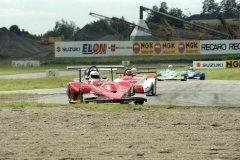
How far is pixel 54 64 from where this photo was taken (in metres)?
83.9

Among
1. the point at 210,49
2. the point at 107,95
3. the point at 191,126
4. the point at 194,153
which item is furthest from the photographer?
the point at 210,49

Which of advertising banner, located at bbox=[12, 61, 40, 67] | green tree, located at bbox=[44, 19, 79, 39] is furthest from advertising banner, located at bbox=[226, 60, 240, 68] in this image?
green tree, located at bbox=[44, 19, 79, 39]

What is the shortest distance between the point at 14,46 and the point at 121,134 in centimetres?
11205

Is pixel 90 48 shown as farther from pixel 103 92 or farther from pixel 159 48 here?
pixel 103 92

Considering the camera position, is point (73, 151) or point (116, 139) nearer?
point (73, 151)

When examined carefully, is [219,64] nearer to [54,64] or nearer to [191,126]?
[54,64]

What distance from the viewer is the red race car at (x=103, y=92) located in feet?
61.9

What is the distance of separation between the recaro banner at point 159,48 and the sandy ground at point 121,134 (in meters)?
64.5

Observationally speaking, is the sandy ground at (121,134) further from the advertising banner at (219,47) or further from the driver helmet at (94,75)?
the advertising banner at (219,47)

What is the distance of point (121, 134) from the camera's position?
446 inches

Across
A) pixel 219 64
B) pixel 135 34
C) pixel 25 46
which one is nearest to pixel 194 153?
pixel 219 64

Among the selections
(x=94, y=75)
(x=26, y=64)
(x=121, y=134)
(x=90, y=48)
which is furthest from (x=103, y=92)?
(x=26, y=64)

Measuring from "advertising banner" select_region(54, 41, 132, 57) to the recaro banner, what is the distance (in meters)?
1.09

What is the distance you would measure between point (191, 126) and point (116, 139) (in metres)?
2.38
